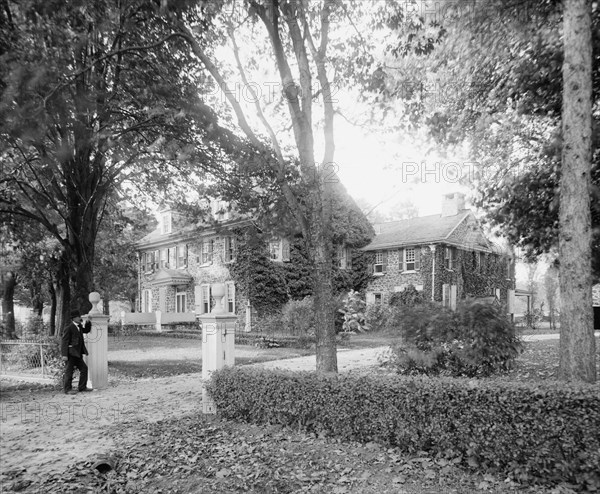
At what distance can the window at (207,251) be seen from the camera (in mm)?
30766

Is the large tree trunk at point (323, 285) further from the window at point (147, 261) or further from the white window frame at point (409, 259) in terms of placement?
the window at point (147, 261)

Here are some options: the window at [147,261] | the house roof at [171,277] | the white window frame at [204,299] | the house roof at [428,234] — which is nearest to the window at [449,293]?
the house roof at [428,234]

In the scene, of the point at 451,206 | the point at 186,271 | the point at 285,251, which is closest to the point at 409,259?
the point at 451,206

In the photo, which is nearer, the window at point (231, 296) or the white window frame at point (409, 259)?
the window at point (231, 296)

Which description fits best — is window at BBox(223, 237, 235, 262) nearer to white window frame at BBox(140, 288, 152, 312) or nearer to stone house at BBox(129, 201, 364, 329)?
stone house at BBox(129, 201, 364, 329)

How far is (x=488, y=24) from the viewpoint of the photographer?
32.8 ft

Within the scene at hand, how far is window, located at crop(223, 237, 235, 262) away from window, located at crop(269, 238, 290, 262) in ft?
8.11

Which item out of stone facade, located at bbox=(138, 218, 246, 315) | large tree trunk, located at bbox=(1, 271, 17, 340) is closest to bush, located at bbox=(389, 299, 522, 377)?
stone facade, located at bbox=(138, 218, 246, 315)

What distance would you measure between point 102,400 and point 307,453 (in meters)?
5.49

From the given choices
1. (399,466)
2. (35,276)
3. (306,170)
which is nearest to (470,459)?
(399,466)

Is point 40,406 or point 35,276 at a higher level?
point 35,276

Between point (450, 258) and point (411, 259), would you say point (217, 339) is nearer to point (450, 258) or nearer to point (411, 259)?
point (411, 259)

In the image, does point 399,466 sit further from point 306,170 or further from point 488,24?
point 488,24

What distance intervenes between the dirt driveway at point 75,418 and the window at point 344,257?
20272mm
